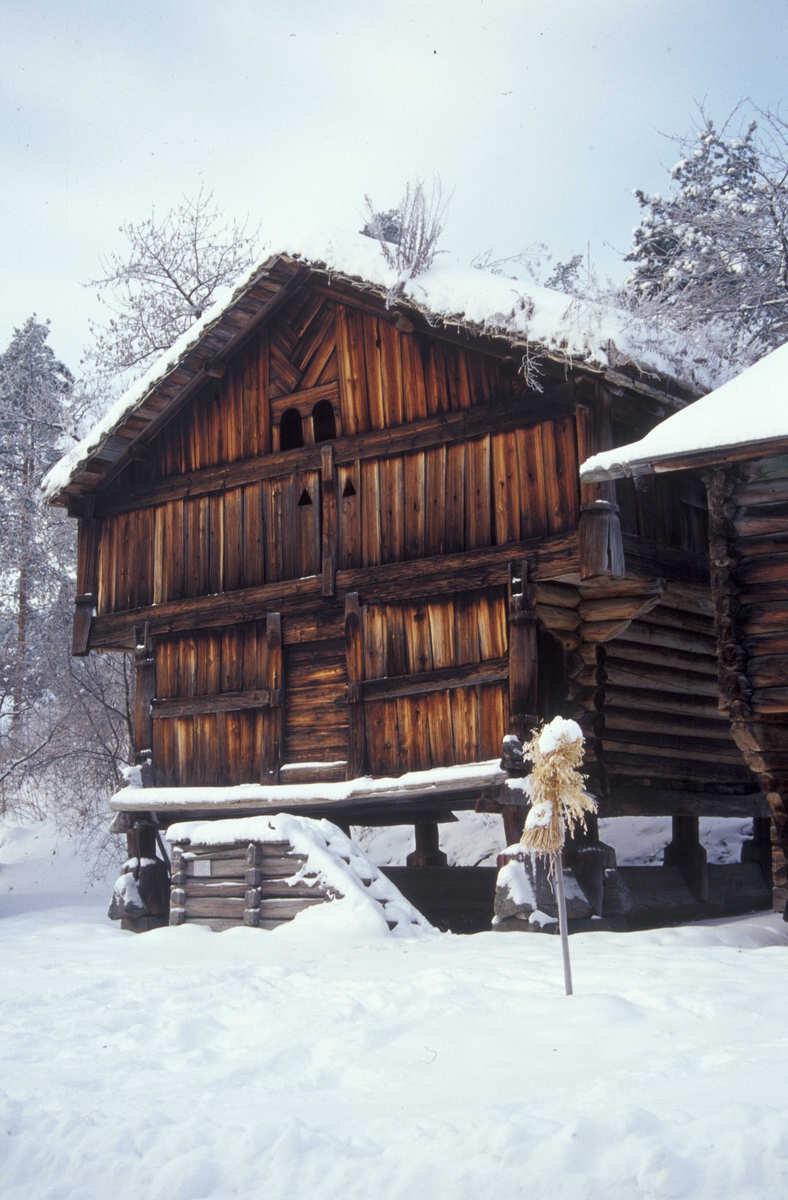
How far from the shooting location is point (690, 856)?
1384 centimetres

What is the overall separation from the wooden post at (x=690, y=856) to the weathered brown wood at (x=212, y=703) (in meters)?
5.30

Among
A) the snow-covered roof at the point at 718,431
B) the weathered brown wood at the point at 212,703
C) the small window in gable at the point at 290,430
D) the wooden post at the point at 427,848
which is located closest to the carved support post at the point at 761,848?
the wooden post at the point at 427,848

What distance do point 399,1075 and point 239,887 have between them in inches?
245

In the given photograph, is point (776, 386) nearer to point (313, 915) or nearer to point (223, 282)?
point (313, 915)

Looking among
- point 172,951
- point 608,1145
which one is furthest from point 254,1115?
point 172,951

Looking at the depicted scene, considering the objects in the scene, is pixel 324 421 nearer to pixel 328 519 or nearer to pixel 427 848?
pixel 328 519

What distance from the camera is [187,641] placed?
537 inches

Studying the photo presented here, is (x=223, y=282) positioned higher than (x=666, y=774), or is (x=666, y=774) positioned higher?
(x=223, y=282)

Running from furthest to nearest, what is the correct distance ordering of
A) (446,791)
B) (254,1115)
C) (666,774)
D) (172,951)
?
(666,774)
(446,791)
(172,951)
(254,1115)

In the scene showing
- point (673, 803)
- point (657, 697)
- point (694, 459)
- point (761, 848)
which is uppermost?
point (694, 459)

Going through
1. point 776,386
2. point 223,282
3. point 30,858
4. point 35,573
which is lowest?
Answer: point 30,858

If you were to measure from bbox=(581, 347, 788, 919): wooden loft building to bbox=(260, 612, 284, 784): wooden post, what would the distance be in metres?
4.63

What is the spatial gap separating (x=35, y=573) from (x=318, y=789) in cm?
1557

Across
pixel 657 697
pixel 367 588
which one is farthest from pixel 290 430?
pixel 657 697
